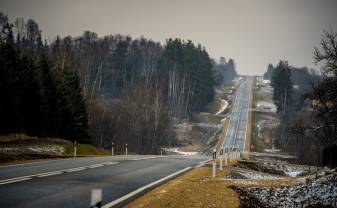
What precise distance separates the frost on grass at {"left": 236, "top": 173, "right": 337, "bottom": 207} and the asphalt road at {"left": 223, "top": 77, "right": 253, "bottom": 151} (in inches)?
2377

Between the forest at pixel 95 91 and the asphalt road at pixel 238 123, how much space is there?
32.6 feet

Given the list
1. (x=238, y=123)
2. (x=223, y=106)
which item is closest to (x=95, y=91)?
(x=238, y=123)

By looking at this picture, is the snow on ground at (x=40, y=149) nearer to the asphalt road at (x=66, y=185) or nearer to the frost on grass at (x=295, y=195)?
the asphalt road at (x=66, y=185)

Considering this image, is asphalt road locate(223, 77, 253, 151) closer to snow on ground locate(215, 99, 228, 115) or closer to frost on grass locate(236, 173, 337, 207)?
snow on ground locate(215, 99, 228, 115)

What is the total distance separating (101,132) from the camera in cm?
5834

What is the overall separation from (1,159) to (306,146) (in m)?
46.7

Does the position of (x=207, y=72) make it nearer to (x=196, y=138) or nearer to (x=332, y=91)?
(x=196, y=138)

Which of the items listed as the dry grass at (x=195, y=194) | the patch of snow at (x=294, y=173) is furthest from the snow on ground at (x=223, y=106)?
the dry grass at (x=195, y=194)

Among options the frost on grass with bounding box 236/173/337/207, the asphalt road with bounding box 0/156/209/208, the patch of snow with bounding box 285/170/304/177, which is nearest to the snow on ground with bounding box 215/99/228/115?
the patch of snow with bounding box 285/170/304/177

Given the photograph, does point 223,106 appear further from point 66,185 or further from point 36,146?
point 66,185

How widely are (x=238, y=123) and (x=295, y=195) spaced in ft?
288

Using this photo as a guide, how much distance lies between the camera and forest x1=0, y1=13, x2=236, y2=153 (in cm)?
3928

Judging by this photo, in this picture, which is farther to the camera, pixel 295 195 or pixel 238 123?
pixel 238 123

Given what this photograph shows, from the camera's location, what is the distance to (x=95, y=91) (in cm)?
7456
